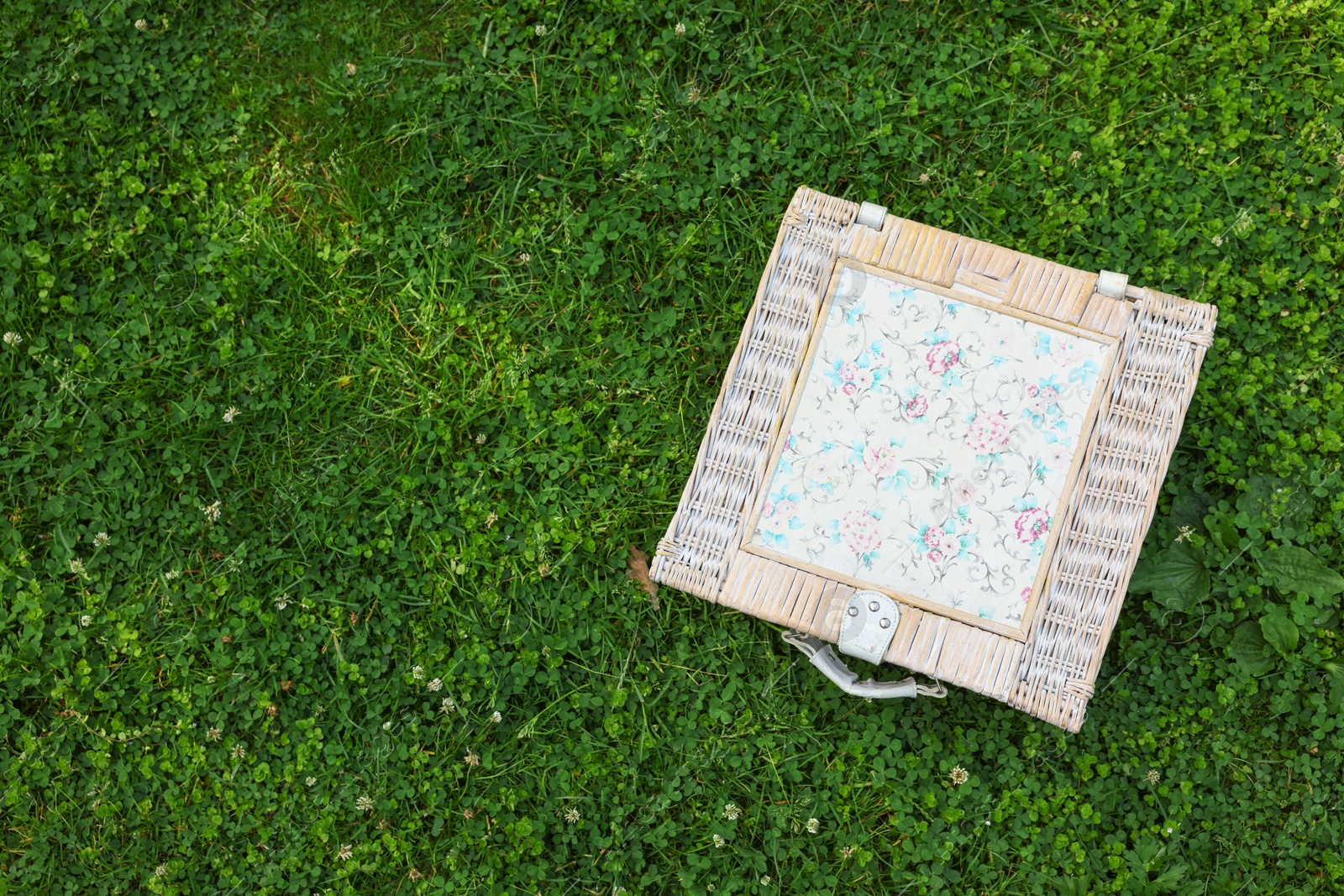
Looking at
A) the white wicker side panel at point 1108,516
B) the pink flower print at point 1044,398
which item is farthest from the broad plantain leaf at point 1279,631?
the pink flower print at point 1044,398

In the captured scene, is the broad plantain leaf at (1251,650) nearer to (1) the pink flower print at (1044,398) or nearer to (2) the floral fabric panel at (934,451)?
(2) the floral fabric panel at (934,451)

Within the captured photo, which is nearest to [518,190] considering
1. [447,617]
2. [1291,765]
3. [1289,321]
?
[447,617]

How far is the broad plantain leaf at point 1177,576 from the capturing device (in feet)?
10.4

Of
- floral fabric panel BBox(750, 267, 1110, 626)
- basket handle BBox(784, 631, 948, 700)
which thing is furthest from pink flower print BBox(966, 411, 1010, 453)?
basket handle BBox(784, 631, 948, 700)

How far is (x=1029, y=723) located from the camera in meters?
3.18

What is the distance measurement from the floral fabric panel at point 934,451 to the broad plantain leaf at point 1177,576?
2.31ft

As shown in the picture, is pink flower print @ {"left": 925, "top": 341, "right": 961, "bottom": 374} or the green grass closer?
pink flower print @ {"left": 925, "top": 341, "right": 961, "bottom": 374}

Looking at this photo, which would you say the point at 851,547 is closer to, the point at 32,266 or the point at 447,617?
the point at 447,617

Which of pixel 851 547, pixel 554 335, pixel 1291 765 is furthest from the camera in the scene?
pixel 554 335

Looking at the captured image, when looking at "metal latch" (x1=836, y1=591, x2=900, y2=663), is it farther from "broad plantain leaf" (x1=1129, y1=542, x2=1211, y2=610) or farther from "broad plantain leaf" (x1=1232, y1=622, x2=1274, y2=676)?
"broad plantain leaf" (x1=1232, y1=622, x2=1274, y2=676)

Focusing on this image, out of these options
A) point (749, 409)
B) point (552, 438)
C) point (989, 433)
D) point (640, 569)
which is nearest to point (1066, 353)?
point (989, 433)

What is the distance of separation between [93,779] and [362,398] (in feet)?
5.04

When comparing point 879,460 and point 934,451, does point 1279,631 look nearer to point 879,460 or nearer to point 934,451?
point 934,451

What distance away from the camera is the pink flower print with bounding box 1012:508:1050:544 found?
108 inches
